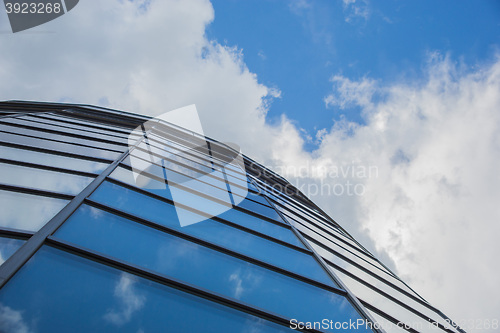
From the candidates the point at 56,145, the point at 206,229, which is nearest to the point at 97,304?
the point at 206,229

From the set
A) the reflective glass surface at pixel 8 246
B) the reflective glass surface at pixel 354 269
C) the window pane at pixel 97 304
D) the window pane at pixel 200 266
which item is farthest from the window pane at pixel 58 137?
the reflective glass surface at pixel 354 269

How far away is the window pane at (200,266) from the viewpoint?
341 centimetres

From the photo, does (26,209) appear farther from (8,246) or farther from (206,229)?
(206,229)

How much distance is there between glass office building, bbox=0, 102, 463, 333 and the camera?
263 centimetres

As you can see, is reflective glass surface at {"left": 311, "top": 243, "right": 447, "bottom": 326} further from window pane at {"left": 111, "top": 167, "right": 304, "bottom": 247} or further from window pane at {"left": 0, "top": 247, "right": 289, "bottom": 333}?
window pane at {"left": 0, "top": 247, "right": 289, "bottom": 333}

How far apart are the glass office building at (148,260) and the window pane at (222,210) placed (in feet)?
0.13

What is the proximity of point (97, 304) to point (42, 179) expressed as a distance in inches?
113

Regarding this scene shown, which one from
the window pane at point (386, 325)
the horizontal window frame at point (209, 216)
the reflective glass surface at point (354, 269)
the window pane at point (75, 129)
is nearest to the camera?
the window pane at point (386, 325)

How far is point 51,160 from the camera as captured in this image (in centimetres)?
556

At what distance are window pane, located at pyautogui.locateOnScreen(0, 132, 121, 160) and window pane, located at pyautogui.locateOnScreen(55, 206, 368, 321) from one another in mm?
3174

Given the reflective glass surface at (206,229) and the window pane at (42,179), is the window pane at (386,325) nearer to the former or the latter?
the reflective glass surface at (206,229)

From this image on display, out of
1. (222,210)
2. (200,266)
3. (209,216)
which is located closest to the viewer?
(200,266)

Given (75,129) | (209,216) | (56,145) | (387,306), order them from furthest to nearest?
(75,129)
(56,145)
(387,306)
(209,216)

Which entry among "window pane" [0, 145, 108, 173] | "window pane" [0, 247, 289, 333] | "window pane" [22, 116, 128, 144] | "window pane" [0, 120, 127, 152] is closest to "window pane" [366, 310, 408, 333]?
"window pane" [0, 247, 289, 333]
